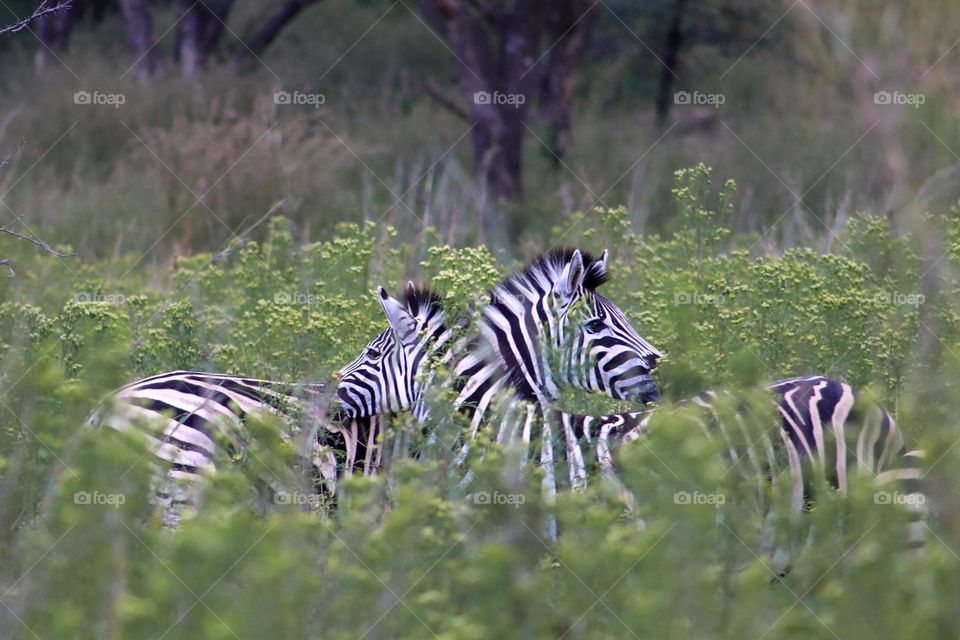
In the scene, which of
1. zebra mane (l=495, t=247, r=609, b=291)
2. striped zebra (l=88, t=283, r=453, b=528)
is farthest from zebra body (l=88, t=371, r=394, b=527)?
zebra mane (l=495, t=247, r=609, b=291)

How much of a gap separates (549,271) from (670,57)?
14.2 m

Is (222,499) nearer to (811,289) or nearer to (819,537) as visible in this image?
(819,537)

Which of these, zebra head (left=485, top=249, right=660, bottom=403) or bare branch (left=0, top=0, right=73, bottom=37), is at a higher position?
bare branch (left=0, top=0, right=73, bottom=37)

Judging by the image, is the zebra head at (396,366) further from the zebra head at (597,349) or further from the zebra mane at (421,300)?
the zebra head at (597,349)

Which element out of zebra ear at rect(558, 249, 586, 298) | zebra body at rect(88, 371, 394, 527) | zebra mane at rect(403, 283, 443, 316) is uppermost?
zebra ear at rect(558, 249, 586, 298)

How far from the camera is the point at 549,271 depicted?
506cm

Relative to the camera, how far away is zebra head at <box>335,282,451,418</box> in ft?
16.4

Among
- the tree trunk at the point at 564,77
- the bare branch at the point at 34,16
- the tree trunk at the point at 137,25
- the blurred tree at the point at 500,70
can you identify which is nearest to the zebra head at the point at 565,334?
the bare branch at the point at 34,16

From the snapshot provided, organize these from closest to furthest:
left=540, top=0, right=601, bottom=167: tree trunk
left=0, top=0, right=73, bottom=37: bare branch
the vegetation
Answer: the vegetation < left=0, top=0, right=73, bottom=37: bare branch < left=540, top=0, right=601, bottom=167: tree trunk

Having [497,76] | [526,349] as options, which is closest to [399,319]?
[526,349]

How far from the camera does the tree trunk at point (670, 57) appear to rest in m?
17.8

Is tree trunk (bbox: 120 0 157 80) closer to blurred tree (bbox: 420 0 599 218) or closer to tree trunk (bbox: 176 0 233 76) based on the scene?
tree trunk (bbox: 176 0 233 76)

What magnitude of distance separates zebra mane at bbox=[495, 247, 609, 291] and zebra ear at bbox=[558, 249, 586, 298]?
4cm

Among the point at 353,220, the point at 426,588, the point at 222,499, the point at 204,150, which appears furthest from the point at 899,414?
the point at 204,150
